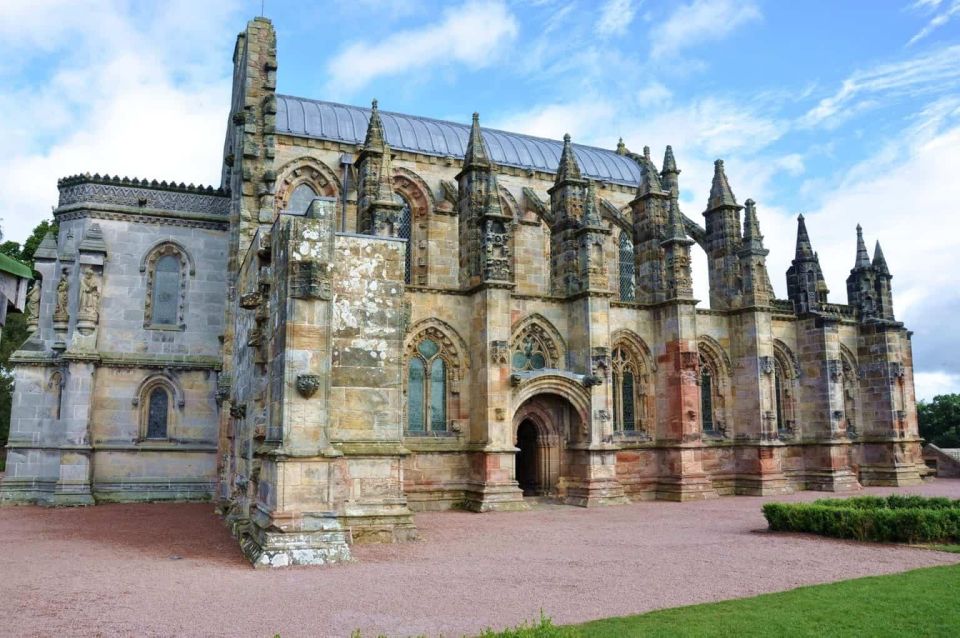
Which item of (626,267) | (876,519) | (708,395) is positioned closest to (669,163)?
(626,267)

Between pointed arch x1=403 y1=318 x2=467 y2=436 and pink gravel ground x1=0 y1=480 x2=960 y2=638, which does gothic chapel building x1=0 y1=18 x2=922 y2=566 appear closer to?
pointed arch x1=403 y1=318 x2=467 y2=436

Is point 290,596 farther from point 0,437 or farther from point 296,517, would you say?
point 0,437

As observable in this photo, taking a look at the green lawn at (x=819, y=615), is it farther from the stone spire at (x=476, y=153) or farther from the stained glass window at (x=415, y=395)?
the stone spire at (x=476, y=153)

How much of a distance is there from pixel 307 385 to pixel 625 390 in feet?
50.0

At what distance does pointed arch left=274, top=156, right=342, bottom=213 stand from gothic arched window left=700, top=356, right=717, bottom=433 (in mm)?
14480

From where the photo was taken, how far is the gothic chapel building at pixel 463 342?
22.1m

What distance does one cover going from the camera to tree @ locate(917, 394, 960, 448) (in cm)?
3966

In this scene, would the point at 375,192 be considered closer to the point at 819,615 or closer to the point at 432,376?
the point at 432,376

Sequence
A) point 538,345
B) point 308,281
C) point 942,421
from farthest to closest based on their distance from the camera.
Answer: point 942,421, point 538,345, point 308,281

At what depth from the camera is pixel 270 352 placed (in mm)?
14008

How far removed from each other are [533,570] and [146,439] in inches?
→ 644

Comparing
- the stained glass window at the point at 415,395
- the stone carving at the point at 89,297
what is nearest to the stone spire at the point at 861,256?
the stained glass window at the point at 415,395

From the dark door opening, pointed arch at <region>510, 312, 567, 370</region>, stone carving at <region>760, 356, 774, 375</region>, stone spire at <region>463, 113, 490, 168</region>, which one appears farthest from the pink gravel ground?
stone spire at <region>463, 113, 490, 168</region>

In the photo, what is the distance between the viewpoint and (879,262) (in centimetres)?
3219
